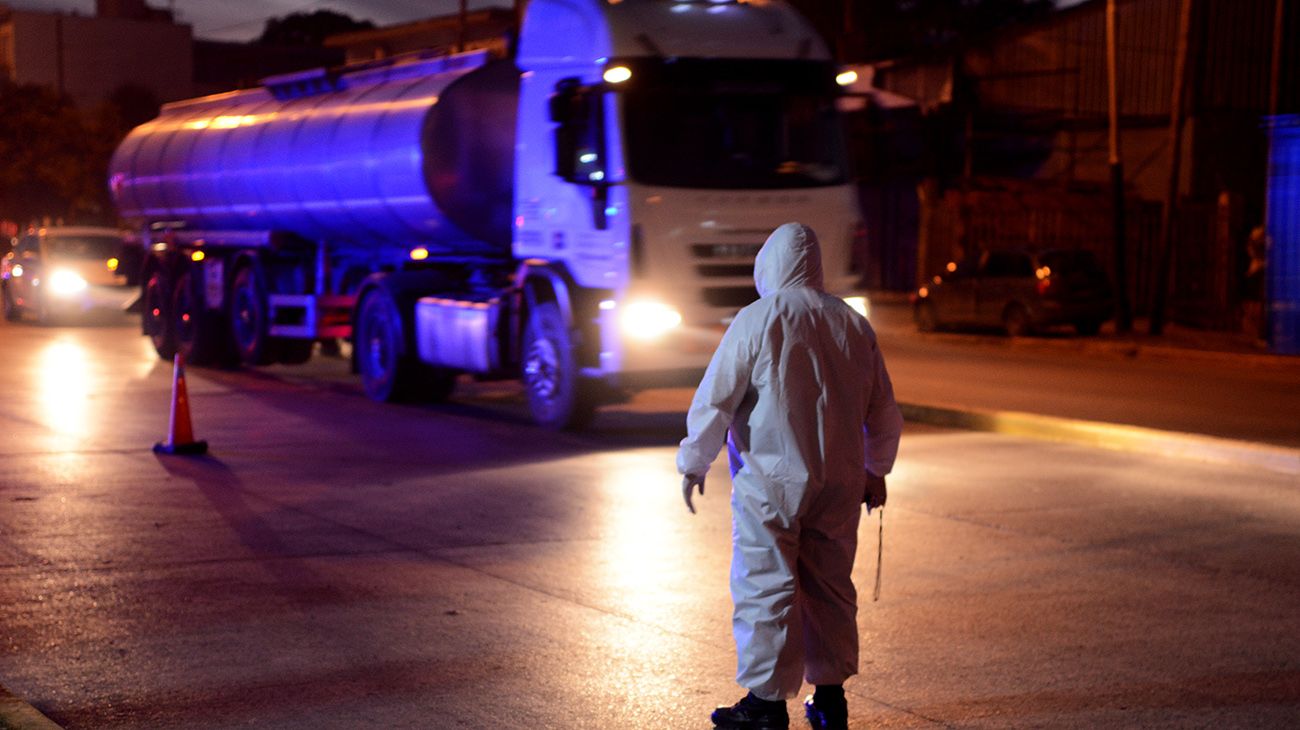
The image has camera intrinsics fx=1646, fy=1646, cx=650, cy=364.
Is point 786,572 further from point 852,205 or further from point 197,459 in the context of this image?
point 852,205

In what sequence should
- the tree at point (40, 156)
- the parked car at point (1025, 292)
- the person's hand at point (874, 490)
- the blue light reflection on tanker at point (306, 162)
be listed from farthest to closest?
1. the tree at point (40, 156)
2. the parked car at point (1025, 292)
3. the blue light reflection on tanker at point (306, 162)
4. the person's hand at point (874, 490)

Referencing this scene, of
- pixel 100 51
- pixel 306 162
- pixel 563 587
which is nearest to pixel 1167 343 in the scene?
pixel 306 162

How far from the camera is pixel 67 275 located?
93.4ft

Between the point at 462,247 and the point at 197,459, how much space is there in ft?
15.7

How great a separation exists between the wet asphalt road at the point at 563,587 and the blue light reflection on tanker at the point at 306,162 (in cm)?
359

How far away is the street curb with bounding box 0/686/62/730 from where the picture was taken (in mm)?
5297

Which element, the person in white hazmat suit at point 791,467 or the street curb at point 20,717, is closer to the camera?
the person in white hazmat suit at point 791,467

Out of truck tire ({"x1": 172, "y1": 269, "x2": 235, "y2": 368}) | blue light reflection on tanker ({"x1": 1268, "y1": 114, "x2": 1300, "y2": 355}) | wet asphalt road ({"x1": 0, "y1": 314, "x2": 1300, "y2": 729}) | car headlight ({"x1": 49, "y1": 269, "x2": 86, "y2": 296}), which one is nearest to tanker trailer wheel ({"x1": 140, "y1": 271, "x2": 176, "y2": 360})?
truck tire ({"x1": 172, "y1": 269, "x2": 235, "y2": 368})

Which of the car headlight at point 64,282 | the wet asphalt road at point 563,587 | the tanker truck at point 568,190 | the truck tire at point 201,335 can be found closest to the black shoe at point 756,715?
the wet asphalt road at point 563,587

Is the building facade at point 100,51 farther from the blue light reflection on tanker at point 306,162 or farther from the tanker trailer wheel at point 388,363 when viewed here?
the tanker trailer wheel at point 388,363

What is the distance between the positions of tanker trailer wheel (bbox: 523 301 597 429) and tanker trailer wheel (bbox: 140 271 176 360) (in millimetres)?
8898

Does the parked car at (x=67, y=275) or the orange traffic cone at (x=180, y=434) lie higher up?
the parked car at (x=67, y=275)

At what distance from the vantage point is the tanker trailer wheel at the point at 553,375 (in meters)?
14.0

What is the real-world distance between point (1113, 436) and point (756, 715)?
8436mm
